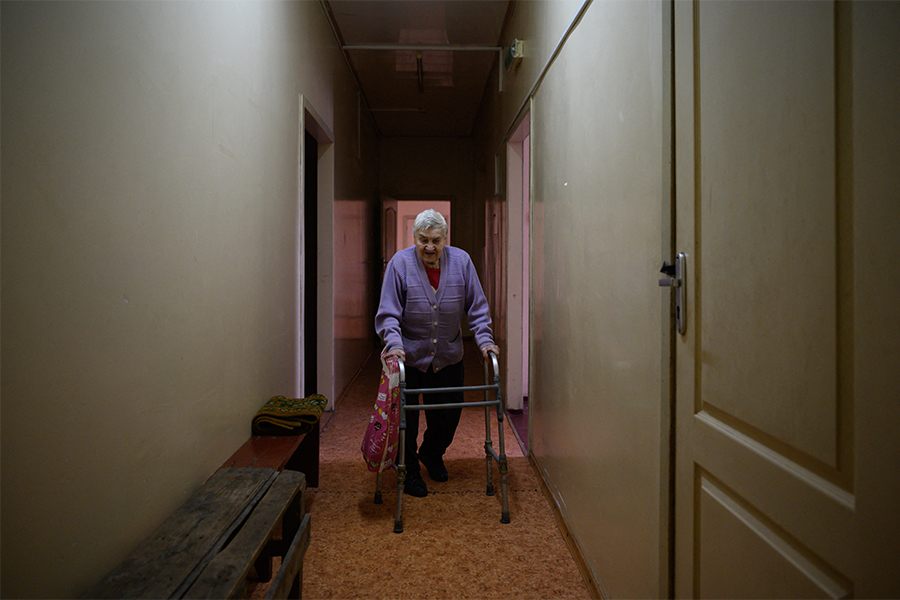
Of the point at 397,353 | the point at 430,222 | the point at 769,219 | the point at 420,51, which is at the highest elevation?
the point at 420,51

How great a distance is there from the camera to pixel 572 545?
2.03 m

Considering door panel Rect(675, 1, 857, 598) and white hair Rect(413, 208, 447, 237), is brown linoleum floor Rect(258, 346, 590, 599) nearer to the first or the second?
door panel Rect(675, 1, 857, 598)

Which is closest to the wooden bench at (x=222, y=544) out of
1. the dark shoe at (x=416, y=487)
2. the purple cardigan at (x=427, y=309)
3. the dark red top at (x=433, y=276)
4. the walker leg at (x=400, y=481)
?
the walker leg at (x=400, y=481)

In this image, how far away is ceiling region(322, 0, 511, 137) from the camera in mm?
3906

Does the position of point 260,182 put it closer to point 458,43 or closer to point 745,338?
point 745,338

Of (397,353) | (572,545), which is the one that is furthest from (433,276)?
(572,545)

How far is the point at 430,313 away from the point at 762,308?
181 centimetres

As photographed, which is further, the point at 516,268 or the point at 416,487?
the point at 516,268

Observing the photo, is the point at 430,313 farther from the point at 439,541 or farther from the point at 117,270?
the point at 117,270

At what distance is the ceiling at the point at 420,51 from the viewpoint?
3906 mm

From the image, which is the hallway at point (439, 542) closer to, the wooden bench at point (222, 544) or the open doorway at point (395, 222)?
the wooden bench at point (222, 544)

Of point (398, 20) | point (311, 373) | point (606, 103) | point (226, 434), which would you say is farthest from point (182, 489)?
point (398, 20)

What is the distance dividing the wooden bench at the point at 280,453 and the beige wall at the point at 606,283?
1.21 m

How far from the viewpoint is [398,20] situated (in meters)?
4.12
